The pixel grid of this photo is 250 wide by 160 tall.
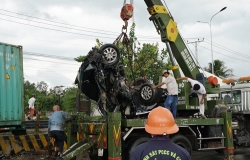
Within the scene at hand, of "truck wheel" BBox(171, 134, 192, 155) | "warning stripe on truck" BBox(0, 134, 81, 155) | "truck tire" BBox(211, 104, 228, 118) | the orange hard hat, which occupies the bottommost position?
"warning stripe on truck" BBox(0, 134, 81, 155)

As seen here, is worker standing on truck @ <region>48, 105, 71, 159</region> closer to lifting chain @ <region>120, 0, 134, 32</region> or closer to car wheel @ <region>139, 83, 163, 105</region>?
car wheel @ <region>139, 83, 163, 105</region>

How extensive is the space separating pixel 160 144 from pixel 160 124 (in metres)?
0.19

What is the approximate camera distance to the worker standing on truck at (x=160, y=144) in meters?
2.72

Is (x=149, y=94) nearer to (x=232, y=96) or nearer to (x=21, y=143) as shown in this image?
(x=232, y=96)

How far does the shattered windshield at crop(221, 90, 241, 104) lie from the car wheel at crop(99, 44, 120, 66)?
5.25 metres

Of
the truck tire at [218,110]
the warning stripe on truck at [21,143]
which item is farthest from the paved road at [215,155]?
the warning stripe on truck at [21,143]

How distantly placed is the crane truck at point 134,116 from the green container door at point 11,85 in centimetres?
295

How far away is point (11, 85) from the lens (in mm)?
11250

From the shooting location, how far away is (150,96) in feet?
29.8

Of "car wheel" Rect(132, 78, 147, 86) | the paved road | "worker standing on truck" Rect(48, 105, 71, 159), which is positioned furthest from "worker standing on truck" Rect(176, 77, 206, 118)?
"worker standing on truck" Rect(48, 105, 71, 159)

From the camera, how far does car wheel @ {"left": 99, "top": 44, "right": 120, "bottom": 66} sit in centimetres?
815

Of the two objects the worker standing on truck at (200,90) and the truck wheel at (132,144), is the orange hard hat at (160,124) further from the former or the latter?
the worker standing on truck at (200,90)

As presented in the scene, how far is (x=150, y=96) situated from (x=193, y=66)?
2184 millimetres

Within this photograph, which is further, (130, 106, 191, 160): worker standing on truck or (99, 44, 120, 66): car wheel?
(99, 44, 120, 66): car wheel
